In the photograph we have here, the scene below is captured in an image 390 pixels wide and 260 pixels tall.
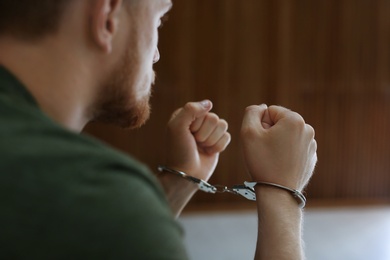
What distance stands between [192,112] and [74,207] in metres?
0.70

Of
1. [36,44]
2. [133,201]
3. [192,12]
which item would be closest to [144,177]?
[133,201]

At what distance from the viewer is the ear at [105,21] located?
35.5 inches

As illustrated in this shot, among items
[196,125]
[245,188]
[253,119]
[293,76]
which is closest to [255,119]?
[253,119]

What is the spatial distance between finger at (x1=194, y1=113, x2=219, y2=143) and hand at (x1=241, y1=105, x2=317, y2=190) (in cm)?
20

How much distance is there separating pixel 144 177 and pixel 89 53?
0.25 metres

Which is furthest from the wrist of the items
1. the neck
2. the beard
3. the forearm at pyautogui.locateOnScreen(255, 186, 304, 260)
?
the neck

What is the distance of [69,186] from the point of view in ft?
2.30

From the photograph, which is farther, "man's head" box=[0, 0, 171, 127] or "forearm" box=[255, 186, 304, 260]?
"forearm" box=[255, 186, 304, 260]

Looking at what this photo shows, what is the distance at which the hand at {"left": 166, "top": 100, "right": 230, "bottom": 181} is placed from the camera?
138cm

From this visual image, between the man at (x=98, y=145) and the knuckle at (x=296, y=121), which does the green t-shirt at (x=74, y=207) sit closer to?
the man at (x=98, y=145)

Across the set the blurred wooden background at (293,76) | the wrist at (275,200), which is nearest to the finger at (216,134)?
the wrist at (275,200)

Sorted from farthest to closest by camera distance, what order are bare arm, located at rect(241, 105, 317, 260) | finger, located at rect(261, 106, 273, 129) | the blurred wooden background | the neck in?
1. the blurred wooden background
2. finger, located at rect(261, 106, 273, 129)
3. bare arm, located at rect(241, 105, 317, 260)
4. the neck

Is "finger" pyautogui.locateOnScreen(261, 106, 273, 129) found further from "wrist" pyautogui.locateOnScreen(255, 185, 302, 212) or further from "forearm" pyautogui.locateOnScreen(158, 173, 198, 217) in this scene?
"forearm" pyautogui.locateOnScreen(158, 173, 198, 217)

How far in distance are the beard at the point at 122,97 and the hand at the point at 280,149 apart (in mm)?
192
